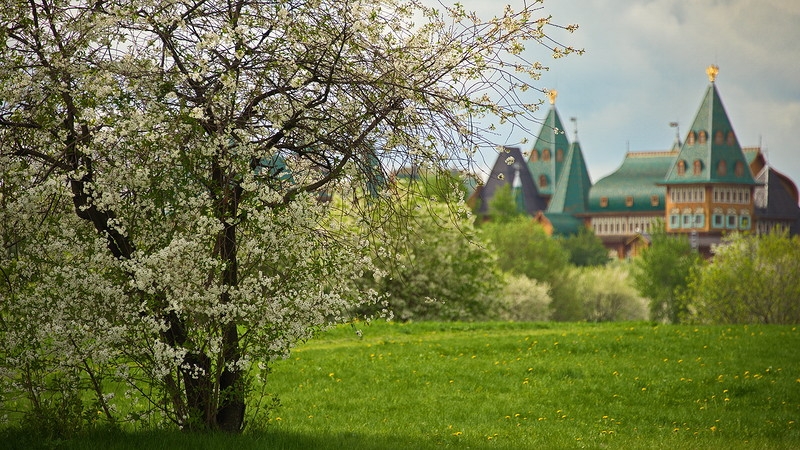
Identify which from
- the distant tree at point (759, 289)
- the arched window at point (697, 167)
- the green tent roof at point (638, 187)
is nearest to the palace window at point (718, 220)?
the arched window at point (697, 167)

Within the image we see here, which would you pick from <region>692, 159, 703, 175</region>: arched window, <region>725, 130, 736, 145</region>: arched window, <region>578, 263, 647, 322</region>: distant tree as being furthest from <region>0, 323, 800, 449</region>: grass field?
<region>692, 159, 703, 175</region>: arched window

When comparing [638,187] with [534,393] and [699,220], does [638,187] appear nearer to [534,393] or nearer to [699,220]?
[699,220]

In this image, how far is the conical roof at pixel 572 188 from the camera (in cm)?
13288

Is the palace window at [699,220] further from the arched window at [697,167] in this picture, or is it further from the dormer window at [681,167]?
the arched window at [697,167]

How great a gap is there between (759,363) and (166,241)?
35.8 feet

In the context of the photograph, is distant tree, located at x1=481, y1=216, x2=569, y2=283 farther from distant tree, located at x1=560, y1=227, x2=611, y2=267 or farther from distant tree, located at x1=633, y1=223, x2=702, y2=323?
distant tree, located at x1=560, y1=227, x2=611, y2=267

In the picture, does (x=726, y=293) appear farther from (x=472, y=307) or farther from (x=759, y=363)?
(x=759, y=363)

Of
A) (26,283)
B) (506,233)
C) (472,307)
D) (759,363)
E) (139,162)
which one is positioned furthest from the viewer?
(506,233)

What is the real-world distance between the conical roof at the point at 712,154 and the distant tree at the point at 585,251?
1648 centimetres

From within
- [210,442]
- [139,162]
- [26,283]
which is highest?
[139,162]

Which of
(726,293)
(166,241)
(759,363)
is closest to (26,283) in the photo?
(166,241)

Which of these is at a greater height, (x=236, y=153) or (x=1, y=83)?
(x=1, y=83)

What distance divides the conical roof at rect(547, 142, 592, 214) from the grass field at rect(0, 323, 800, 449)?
11361 cm

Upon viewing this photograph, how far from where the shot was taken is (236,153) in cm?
836
